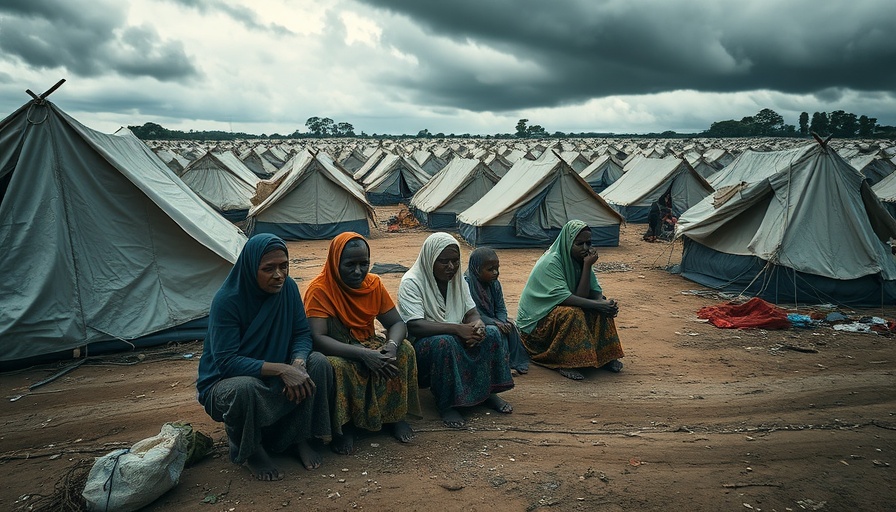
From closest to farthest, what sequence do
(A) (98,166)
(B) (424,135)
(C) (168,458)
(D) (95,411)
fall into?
(C) (168,458) → (D) (95,411) → (A) (98,166) → (B) (424,135)

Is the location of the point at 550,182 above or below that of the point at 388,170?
below

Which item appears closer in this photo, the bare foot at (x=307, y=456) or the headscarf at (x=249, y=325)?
the headscarf at (x=249, y=325)

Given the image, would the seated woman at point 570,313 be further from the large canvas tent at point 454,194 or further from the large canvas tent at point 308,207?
the large canvas tent at point 454,194

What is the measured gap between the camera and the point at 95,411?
4.05m

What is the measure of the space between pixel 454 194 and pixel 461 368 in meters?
12.5

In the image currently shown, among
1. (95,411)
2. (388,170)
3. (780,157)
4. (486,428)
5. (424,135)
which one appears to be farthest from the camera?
(424,135)

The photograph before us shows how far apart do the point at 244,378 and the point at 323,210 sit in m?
11.3

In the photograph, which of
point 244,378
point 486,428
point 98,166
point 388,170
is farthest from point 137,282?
point 388,170

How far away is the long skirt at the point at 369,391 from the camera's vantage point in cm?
329

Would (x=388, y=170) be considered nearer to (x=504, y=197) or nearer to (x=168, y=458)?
(x=504, y=197)

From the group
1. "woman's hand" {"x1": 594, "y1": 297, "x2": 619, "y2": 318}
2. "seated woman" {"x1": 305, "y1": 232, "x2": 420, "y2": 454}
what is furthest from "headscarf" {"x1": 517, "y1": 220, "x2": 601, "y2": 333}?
"seated woman" {"x1": 305, "y1": 232, "x2": 420, "y2": 454}

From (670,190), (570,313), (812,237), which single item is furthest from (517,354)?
(670,190)

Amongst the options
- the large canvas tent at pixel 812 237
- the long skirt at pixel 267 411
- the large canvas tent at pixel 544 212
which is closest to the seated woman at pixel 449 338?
the long skirt at pixel 267 411

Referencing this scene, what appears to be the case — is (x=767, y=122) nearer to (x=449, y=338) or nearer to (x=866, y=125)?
(x=866, y=125)
